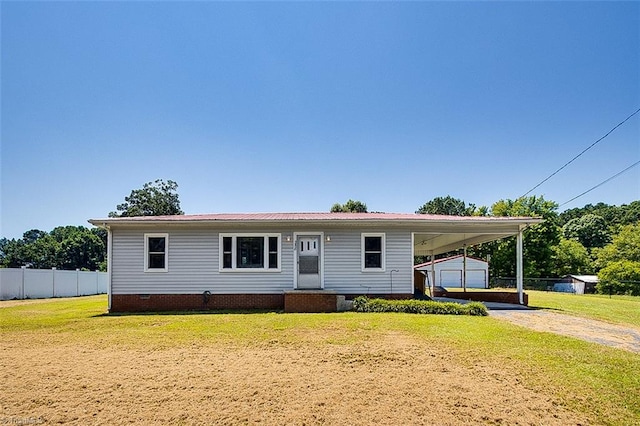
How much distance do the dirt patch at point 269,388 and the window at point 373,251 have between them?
625cm

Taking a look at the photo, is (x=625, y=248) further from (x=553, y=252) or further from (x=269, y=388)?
(x=269, y=388)

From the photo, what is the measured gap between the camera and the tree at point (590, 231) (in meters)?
58.2

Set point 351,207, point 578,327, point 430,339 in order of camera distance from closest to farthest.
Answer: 1. point 430,339
2. point 578,327
3. point 351,207

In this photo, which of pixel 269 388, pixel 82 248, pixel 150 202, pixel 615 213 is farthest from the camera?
pixel 615 213

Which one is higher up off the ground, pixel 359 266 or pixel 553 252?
pixel 359 266

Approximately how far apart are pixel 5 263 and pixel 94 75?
6122cm

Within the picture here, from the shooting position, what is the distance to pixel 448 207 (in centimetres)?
6278

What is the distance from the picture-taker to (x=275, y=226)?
1299 cm

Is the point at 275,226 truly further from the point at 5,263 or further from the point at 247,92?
the point at 5,263

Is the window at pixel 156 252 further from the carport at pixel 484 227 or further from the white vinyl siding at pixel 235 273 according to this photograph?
the carport at pixel 484 227

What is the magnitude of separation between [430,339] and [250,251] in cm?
744

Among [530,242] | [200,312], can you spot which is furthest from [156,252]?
[530,242]

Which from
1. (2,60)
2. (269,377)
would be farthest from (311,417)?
(2,60)

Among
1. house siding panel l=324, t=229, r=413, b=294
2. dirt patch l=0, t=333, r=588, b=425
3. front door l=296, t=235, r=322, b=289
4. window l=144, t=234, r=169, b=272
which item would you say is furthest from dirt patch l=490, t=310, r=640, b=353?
window l=144, t=234, r=169, b=272
